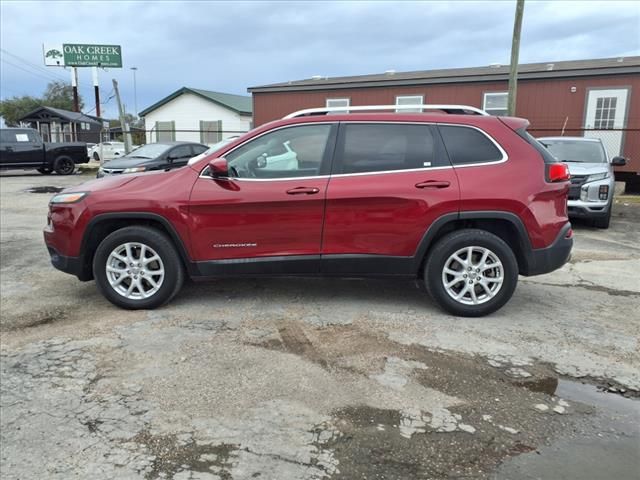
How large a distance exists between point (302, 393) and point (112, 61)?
32934mm

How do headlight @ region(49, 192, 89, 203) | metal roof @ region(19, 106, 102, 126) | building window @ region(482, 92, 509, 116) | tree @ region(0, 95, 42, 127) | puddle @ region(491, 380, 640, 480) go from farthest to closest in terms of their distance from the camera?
tree @ region(0, 95, 42, 127) → metal roof @ region(19, 106, 102, 126) → building window @ region(482, 92, 509, 116) → headlight @ region(49, 192, 89, 203) → puddle @ region(491, 380, 640, 480)

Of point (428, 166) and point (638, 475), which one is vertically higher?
point (428, 166)

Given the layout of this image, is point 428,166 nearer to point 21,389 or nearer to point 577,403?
point 577,403

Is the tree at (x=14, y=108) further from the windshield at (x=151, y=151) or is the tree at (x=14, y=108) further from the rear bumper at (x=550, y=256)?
the rear bumper at (x=550, y=256)

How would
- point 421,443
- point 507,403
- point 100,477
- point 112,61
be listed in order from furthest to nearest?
point 112,61
point 507,403
point 421,443
point 100,477

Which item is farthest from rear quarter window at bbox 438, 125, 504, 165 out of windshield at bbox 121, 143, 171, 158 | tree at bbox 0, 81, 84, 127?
tree at bbox 0, 81, 84, 127

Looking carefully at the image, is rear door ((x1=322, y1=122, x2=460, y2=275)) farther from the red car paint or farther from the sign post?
the sign post

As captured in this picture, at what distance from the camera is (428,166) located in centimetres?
436

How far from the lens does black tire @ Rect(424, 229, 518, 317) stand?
4.30m

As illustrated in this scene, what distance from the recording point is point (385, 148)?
4430 mm

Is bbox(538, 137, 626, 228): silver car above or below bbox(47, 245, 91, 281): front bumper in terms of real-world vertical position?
above

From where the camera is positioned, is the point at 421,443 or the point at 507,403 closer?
the point at 421,443

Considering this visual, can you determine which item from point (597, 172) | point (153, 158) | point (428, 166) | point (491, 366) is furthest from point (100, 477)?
point (153, 158)

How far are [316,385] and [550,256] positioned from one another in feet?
7.91
